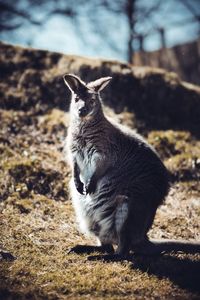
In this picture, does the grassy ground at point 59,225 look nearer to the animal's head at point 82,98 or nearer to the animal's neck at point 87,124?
the animal's neck at point 87,124

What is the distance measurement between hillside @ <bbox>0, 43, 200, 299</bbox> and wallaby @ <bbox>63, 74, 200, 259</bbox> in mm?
288

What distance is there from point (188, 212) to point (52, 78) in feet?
15.8

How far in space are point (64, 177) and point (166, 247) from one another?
9.62 feet

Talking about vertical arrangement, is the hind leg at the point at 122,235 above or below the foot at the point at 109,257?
above

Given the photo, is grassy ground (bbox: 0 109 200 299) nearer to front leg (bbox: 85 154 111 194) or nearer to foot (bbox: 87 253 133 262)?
foot (bbox: 87 253 133 262)

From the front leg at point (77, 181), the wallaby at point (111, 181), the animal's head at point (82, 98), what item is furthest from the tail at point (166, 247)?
the animal's head at point (82, 98)

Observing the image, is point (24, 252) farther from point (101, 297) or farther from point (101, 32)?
point (101, 32)

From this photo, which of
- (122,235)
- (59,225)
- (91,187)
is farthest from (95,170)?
(59,225)

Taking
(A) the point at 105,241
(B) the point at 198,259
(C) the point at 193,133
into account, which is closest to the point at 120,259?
(A) the point at 105,241

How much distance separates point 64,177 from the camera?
25.0 ft

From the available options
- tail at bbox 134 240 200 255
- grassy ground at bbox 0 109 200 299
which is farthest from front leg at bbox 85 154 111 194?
tail at bbox 134 240 200 255

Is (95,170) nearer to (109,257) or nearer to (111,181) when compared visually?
(111,181)

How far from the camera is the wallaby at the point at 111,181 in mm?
5004

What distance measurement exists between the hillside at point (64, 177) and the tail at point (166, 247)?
92 mm
